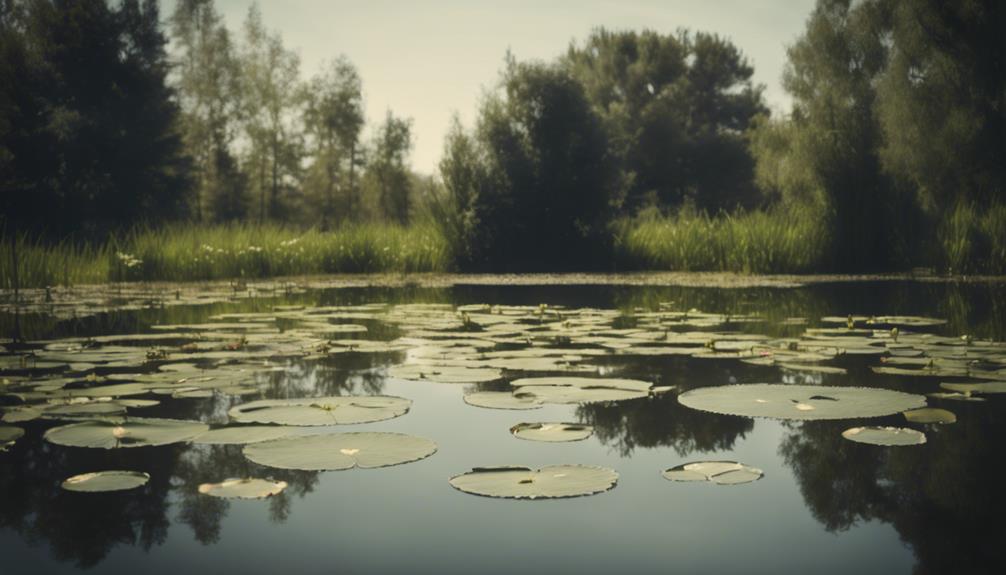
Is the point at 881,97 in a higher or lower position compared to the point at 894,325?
higher

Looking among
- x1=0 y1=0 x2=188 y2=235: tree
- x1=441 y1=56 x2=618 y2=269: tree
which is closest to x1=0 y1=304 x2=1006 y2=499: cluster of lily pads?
x1=441 y1=56 x2=618 y2=269: tree

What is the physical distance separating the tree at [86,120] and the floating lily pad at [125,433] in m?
17.7

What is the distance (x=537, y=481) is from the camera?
250cm

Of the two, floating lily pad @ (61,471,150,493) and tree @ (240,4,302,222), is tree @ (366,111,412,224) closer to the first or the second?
tree @ (240,4,302,222)

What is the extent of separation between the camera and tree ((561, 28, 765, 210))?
3325 cm

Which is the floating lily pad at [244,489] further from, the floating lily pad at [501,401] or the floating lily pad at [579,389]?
the floating lily pad at [579,389]

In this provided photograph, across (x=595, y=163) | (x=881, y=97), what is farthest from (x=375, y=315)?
(x=881, y=97)

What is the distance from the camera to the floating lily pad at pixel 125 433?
9.58 ft

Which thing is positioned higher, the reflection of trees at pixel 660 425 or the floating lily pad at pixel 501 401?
the floating lily pad at pixel 501 401

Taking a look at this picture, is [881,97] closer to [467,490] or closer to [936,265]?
[936,265]

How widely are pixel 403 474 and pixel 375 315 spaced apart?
191 inches

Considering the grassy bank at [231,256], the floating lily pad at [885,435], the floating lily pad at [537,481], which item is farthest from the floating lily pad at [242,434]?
the grassy bank at [231,256]

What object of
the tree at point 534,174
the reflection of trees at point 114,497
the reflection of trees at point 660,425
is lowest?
the reflection of trees at point 114,497

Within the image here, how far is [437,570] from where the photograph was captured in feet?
6.30
